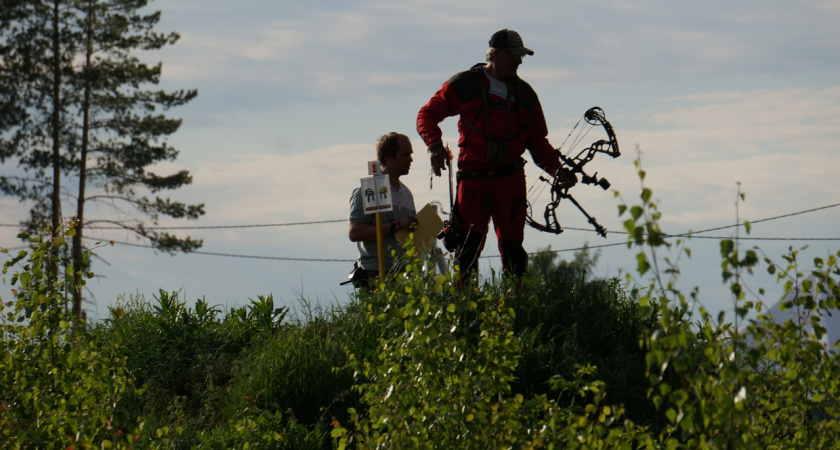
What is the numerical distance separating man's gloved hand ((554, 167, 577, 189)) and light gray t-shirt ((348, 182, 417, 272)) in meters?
1.13

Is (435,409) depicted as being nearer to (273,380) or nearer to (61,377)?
(61,377)

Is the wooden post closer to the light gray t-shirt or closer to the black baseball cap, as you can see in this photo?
the light gray t-shirt

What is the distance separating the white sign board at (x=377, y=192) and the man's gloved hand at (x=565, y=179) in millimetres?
1501

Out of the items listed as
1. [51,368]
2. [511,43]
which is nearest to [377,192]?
[511,43]

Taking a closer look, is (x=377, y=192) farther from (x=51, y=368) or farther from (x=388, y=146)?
(x=51, y=368)

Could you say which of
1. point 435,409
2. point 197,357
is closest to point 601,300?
point 197,357

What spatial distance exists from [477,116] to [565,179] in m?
0.85

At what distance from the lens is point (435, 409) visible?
4645 millimetres

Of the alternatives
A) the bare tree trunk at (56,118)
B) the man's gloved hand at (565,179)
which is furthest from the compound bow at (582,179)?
the bare tree trunk at (56,118)

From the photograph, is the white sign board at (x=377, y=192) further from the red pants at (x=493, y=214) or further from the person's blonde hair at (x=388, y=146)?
the red pants at (x=493, y=214)

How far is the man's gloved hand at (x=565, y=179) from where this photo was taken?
823 centimetres

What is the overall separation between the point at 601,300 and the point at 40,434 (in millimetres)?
4385

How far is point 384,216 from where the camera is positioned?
311 inches

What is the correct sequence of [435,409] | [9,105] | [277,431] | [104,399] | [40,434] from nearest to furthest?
[435,409], [40,434], [104,399], [277,431], [9,105]
